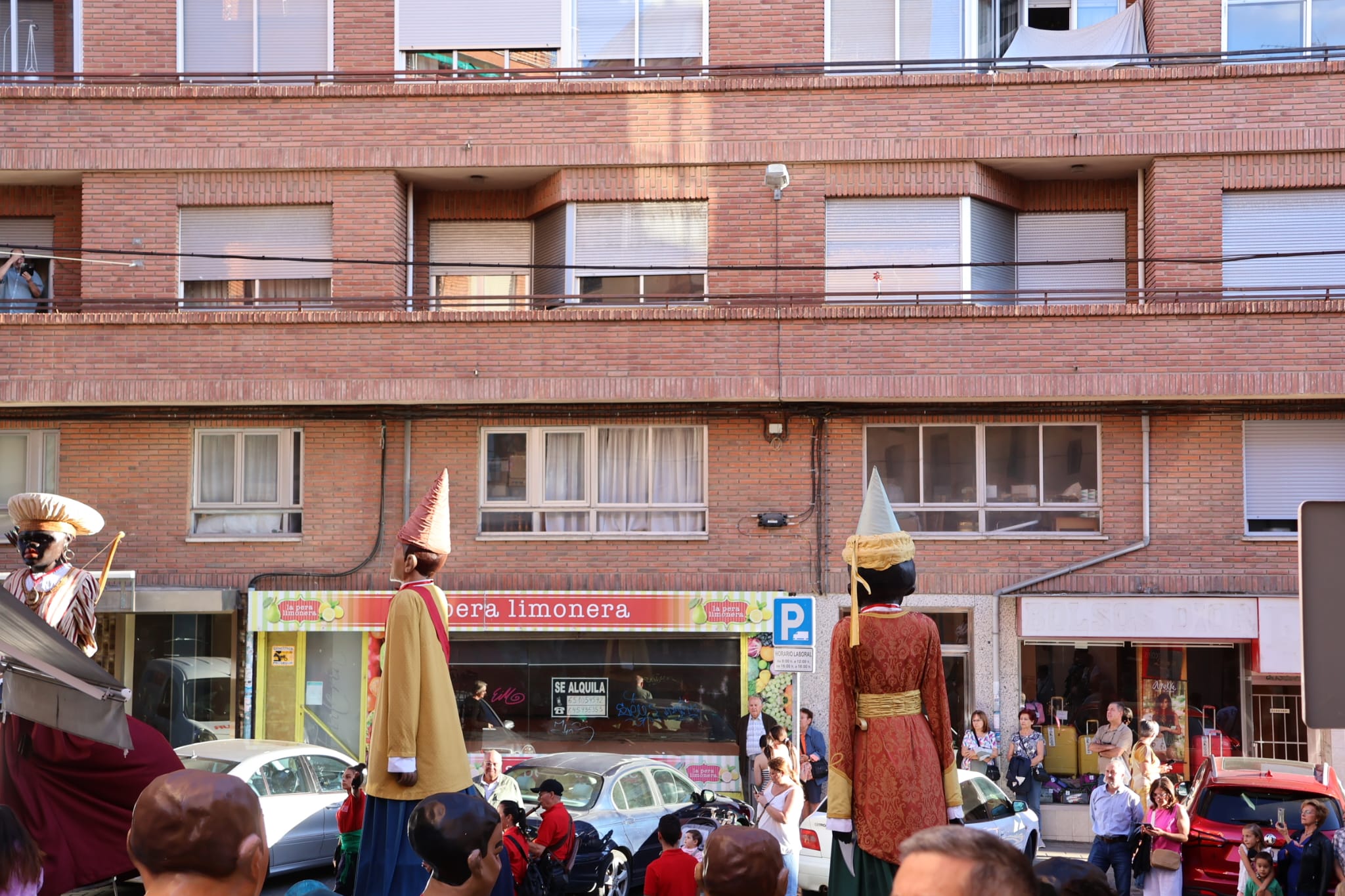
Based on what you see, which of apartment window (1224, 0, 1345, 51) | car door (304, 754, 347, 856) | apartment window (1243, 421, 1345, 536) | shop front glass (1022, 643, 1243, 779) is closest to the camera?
car door (304, 754, 347, 856)

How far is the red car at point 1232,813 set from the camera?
1148 centimetres

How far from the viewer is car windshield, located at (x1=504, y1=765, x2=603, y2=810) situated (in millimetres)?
12789

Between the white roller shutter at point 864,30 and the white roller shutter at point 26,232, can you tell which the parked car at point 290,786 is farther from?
the white roller shutter at point 864,30

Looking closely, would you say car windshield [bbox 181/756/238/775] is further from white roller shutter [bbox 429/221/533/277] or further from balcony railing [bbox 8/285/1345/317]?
white roller shutter [bbox 429/221/533/277]

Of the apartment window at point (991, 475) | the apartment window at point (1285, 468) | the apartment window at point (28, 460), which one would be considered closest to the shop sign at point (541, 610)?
the apartment window at point (991, 475)

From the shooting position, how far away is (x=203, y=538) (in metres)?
18.5

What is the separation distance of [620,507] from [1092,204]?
7.20 meters

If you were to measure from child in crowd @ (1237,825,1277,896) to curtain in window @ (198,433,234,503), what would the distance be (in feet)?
42.1

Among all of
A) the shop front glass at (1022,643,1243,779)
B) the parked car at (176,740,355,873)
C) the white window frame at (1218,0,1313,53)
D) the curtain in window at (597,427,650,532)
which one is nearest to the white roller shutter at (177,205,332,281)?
the curtain in window at (597,427,650,532)

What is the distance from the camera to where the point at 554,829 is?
35.0 feet

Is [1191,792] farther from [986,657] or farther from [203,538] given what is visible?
[203,538]

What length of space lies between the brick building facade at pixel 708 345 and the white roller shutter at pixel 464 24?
0.15 metres

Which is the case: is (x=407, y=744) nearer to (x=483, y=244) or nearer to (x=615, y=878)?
(x=615, y=878)

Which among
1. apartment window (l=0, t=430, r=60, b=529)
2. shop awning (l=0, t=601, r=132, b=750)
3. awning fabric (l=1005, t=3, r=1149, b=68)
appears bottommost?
shop awning (l=0, t=601, r=132, b=750)
